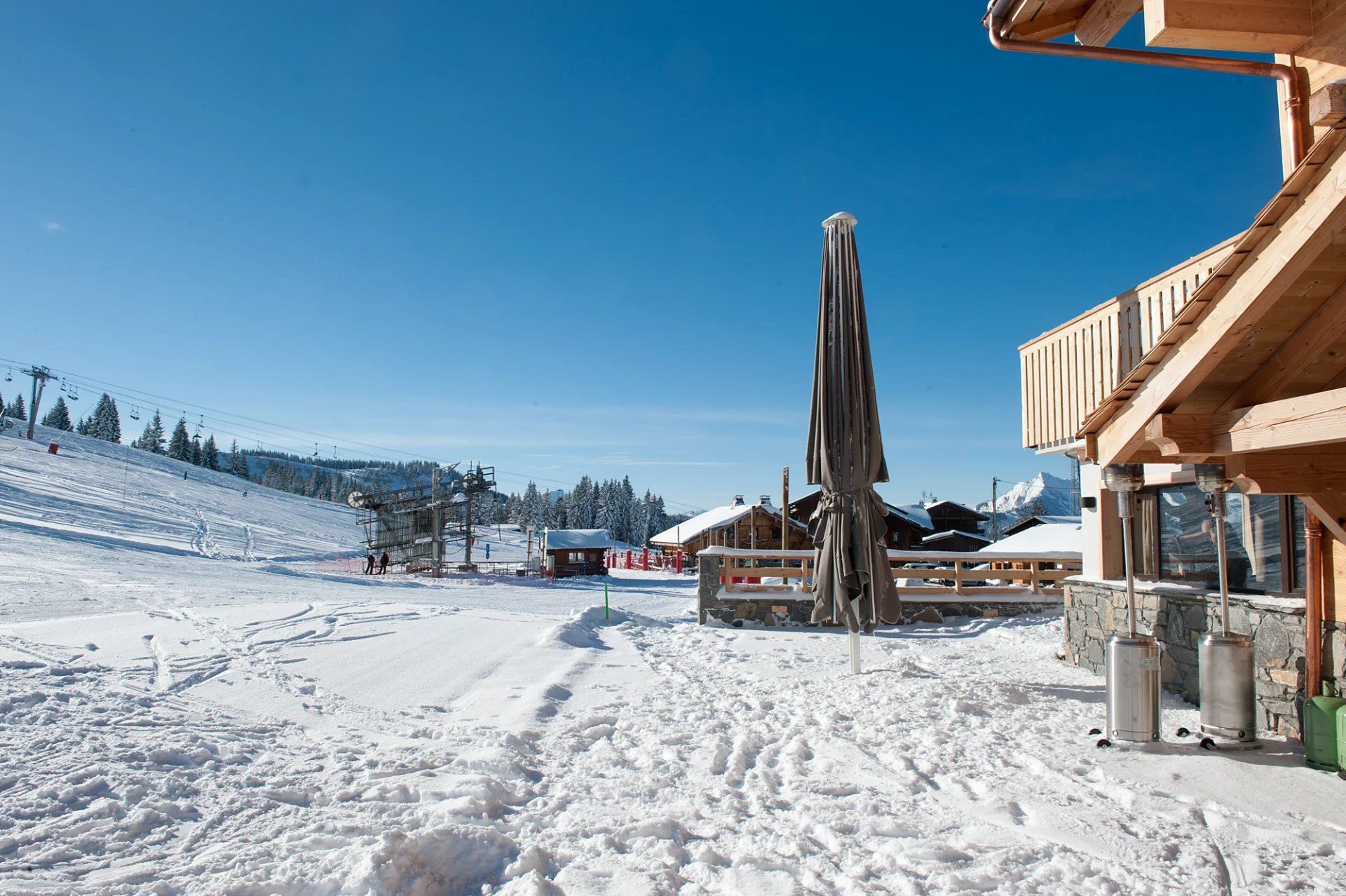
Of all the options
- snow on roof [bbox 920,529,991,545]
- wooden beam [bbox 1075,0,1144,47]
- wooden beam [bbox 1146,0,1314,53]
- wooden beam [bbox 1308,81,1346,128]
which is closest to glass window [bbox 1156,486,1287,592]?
wooden beam [bbox 1146,0,1314,53]

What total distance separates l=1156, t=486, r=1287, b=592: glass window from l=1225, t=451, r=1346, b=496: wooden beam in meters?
1.24

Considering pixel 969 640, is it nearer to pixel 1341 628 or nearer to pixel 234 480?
pixel 1341 628

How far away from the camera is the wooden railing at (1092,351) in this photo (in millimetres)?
6355

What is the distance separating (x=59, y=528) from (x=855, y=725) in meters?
32.0

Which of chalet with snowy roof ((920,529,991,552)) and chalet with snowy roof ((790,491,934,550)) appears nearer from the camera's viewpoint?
chalet with snowy roof ((790,491,934,550))

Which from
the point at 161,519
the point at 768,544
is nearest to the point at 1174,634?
the point at 768,544

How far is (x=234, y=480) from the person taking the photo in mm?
67562

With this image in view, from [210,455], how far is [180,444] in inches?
150

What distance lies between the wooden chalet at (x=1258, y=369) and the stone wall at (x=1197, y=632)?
0.05ft

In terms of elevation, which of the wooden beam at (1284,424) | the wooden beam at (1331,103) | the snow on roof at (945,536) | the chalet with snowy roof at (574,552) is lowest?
the chalet with snowy roof at (574,552)

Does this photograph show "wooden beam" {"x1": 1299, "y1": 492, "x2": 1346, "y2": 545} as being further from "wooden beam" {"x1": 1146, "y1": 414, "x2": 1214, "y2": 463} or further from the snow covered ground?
the snow covered ground

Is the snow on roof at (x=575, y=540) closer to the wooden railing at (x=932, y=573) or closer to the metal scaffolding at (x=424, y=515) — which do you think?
the metal scaffolding at (x=424, y=515)

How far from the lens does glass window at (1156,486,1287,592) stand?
565 cm

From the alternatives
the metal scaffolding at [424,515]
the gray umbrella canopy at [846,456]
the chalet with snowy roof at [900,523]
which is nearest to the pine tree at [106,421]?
the metal scaffolding at [424,515]
